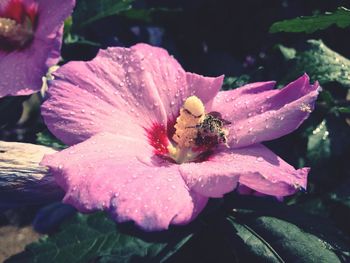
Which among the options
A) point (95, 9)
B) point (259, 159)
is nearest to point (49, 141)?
point (95, 9)

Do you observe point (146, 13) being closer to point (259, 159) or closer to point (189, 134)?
point (189, 134)

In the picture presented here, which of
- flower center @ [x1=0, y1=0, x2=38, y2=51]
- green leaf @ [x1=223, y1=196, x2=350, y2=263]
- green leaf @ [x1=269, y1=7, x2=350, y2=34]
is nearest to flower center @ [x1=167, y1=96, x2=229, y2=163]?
green leaf @ [x1=223, y1=196, x2=350, y2=263]

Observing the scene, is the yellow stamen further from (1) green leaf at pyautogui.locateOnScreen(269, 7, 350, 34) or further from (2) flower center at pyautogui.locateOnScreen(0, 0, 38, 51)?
(2) flower center at pyautogui.locateOnScreen(0, 0, 38, 51)

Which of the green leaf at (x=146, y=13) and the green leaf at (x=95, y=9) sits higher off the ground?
the green leaf at (x=95, y=9)

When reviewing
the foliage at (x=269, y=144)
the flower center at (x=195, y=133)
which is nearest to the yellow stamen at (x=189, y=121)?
the flower center at (x=195, y=133)

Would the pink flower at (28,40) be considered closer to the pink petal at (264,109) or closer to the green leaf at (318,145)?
the pink petal at (264,109)

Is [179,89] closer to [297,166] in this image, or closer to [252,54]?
[297,166]
